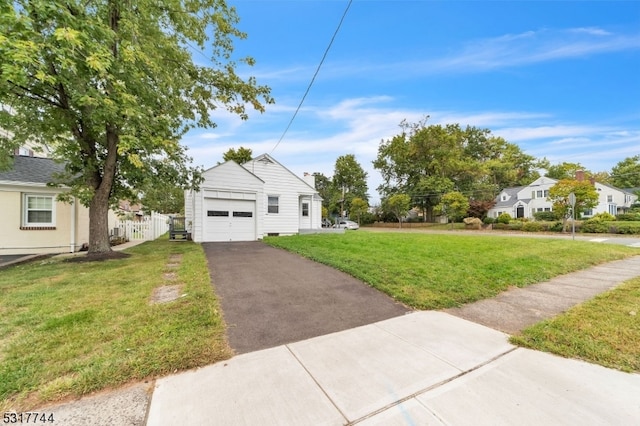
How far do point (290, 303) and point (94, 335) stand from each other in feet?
7.98

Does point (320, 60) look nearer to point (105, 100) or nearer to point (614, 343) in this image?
point (105, 100)

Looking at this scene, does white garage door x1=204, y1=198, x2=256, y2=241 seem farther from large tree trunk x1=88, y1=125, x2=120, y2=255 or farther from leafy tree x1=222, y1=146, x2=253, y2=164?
leafy tree x1=222, y1=146, x2=253, y2=164

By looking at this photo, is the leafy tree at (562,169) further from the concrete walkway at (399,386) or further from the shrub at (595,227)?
the concrete walkway at (399,386)

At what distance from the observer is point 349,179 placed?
45531 mm

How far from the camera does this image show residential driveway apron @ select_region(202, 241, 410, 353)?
125 inches

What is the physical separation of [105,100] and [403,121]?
130 ft

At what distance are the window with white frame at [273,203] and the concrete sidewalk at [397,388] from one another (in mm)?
12862

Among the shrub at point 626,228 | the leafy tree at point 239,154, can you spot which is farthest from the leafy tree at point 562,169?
the leafy tree at point 239,154

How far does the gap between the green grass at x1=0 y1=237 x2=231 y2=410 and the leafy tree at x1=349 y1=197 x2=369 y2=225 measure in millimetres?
36090

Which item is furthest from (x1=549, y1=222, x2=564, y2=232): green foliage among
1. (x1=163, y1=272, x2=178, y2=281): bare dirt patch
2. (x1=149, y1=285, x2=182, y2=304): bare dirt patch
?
(x1=149, y1=285, x2=182, y2=304): bare dirt patch

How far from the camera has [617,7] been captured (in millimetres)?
7977

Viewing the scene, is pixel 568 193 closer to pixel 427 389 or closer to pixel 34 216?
pixel 427 389

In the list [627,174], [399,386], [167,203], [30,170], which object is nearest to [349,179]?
[167,203]

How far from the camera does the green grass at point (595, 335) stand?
100 inches
